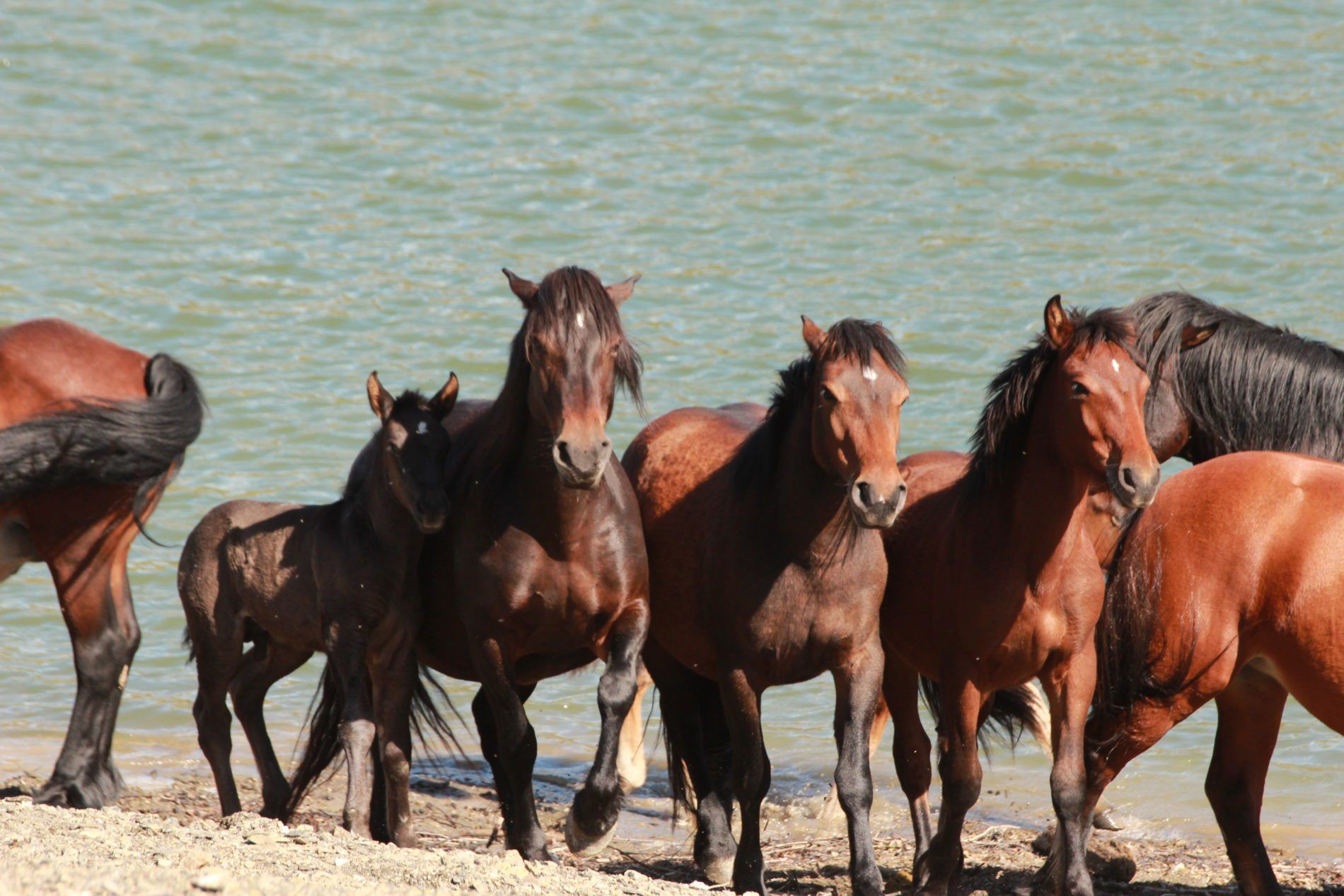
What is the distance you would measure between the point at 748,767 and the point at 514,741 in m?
0.77

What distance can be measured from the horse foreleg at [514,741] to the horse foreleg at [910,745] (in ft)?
4.46

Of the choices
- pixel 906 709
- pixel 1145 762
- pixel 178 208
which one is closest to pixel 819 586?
pixel 906 709

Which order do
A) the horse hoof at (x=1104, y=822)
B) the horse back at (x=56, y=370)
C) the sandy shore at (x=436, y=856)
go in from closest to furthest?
the sandy shore at (x=436, y=856) < the horse back at (x=56, y=370) < the horse hoof at (x=1104, y=822)

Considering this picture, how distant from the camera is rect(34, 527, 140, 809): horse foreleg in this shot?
6344 millimetres

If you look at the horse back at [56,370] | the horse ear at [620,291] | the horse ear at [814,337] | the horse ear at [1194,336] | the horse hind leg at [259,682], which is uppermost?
the horse ear at [620,291]

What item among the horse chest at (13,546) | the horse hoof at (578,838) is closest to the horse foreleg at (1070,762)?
the horse hoof at (578,838)

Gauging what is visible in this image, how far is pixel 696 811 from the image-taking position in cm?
602

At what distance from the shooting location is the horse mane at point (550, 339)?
16.5 ft

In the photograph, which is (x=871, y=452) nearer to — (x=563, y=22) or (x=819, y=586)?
(x=819, y=586)

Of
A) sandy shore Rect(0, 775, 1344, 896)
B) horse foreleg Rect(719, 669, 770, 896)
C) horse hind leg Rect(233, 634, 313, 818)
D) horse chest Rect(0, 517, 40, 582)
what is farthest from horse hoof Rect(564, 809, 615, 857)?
horse chest Rect(0, 517, 40, 582)

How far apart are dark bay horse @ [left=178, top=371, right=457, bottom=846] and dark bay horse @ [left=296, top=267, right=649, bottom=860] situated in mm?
224

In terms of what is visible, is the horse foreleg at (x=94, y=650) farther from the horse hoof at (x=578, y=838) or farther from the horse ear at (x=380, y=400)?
the horse hoof at (x=578, y=838)

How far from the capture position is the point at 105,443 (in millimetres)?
6227

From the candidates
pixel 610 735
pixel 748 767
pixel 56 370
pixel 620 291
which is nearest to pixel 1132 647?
pixel 748 767
